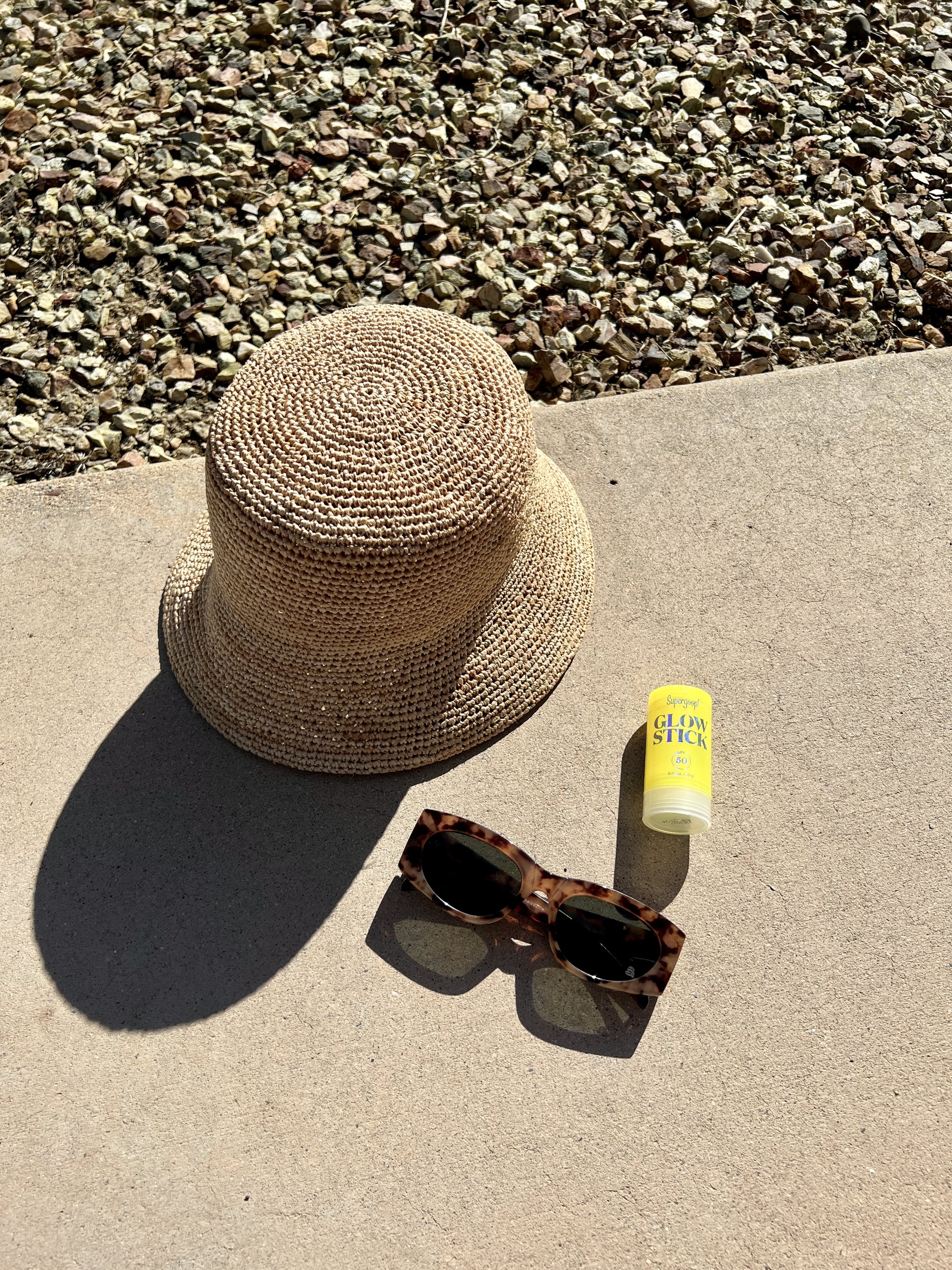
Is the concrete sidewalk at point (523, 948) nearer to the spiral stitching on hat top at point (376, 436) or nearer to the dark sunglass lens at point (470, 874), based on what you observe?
the dark sunglass lens at point (470, 874)

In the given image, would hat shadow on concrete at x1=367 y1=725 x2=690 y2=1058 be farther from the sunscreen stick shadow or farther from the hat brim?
the hat brim

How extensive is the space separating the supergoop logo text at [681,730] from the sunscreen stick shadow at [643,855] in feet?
0.17

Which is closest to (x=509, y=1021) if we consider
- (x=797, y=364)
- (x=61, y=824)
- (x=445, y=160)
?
(x=61, y=824)

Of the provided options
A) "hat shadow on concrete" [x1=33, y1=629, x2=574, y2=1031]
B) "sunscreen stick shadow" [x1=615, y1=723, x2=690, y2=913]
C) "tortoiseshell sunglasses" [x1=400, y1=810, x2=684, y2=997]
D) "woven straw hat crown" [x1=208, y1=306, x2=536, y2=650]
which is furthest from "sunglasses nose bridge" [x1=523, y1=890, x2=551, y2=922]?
"woven straw hat crown" [x1=208, y1=306, x2=536, y2=650]

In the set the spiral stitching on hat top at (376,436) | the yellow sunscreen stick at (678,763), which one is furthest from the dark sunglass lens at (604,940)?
the spiral stitching on hat top at (376,436)

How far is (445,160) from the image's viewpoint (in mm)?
3002

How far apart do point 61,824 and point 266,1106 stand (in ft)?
2.24

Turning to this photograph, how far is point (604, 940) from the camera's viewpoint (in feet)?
6.10

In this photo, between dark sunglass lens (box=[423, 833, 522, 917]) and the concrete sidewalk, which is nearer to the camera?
the concrete sidewalk

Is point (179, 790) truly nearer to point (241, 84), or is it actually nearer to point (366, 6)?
point (241, 84)

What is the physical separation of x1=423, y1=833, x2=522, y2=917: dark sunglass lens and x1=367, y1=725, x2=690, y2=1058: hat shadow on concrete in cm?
6

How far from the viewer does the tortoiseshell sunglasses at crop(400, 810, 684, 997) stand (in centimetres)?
183

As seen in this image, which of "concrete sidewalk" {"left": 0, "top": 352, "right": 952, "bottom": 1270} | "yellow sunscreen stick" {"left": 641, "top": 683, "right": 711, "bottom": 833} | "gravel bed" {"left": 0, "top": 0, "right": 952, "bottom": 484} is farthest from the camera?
"gravel bed" {"left": 0, "top": 0, "right": 952, "bottom": 484}

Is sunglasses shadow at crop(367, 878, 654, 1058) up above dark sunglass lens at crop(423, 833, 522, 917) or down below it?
below
